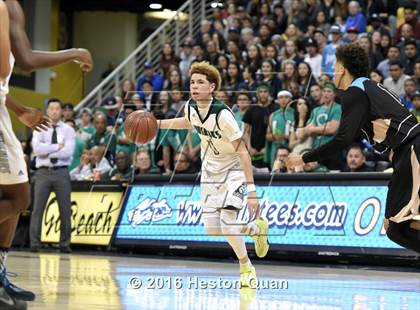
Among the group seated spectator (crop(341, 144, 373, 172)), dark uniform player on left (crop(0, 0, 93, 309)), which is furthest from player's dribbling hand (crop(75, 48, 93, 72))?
seated spectator (crop(341, 144, 373, 172))

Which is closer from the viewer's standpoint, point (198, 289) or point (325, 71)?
point (198, 289)

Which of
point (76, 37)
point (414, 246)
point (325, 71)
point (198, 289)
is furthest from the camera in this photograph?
point (76, 37)

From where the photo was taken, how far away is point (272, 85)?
16.4 m

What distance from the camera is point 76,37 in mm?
29859

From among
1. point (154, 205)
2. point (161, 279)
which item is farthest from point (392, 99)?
point (154, 205)

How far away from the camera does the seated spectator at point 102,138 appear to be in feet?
56.5

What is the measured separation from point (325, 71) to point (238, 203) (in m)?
7.40

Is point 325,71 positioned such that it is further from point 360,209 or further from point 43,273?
point 43,273

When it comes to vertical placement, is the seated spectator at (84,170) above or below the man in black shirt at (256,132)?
below

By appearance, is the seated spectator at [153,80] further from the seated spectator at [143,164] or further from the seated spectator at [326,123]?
the seated spectator at [326,123]

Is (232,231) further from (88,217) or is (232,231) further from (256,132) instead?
(88,217)

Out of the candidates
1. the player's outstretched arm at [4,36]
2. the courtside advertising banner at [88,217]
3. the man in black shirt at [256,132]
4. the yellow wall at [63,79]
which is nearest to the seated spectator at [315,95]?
the man in black shirt at [256,132]

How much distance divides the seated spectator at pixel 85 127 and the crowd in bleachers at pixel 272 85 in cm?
3

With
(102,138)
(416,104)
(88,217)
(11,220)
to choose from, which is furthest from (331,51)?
(11,220)
